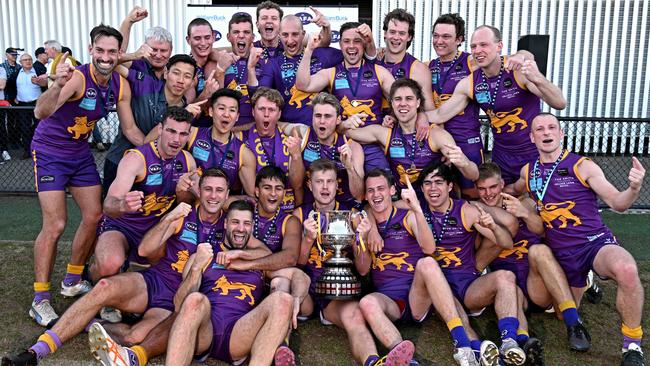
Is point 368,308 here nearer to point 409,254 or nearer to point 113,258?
point 409,254

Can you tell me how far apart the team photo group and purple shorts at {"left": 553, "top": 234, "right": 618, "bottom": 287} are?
0.01 meters

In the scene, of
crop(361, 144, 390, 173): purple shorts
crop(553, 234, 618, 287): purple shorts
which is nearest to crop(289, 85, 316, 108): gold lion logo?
crop(361, 144, 390, 173): purple shorts

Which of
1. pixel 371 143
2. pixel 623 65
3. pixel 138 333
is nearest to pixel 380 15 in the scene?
pixel 623 65

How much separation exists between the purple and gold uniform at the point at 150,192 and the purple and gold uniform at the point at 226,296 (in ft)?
2.40

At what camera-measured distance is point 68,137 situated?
4.80 m

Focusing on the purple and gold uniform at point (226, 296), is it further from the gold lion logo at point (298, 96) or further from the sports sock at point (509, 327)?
the gold lion logo at point (298, 96)

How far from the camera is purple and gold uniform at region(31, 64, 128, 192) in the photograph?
186 inches

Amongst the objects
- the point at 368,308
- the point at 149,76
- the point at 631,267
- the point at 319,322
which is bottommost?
the point at 319,322

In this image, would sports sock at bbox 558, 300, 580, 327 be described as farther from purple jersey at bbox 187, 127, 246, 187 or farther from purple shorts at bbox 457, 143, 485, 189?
purple jersey at bbox 187, 127, 246, 187

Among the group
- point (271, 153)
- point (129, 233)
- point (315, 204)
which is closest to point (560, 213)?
point (315, 204)

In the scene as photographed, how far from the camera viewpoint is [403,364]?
3.46 meters

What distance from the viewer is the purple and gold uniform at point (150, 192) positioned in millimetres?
4582

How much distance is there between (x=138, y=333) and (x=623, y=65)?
10517 millimetres

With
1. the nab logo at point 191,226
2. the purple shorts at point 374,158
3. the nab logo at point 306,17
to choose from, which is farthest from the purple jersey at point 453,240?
the nab logo at point 306,17
